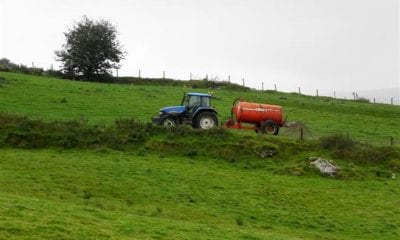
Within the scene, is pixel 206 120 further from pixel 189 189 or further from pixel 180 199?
pixel 180 199

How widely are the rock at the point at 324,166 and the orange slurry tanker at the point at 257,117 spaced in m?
4.78

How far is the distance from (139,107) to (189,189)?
67.2 feet

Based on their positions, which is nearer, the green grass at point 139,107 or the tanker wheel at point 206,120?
the tanker wheel at point 206,120

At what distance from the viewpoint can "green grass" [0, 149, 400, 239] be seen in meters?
16.4

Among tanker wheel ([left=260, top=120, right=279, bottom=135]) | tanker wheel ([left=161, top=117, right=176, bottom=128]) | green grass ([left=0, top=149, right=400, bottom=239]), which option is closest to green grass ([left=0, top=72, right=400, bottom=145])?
tanker wheel ([left=260, top=120, right=279, bottom=135])

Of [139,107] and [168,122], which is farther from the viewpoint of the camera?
[139,107]

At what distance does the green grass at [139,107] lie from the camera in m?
38.6

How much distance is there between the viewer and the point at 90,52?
63844 millimetres

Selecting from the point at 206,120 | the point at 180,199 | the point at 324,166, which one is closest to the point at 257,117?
the point at 206,120

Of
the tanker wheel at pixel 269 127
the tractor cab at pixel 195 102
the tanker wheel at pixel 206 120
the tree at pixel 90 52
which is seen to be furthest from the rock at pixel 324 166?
the tree at pixel 90 52

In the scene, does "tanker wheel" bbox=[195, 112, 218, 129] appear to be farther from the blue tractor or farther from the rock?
the rock

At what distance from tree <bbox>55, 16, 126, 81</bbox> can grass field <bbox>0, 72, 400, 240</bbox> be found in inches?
958

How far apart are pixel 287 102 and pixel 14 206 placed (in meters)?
43.7

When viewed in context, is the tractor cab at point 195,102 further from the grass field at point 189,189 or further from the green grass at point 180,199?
the green grass at point 180,199
